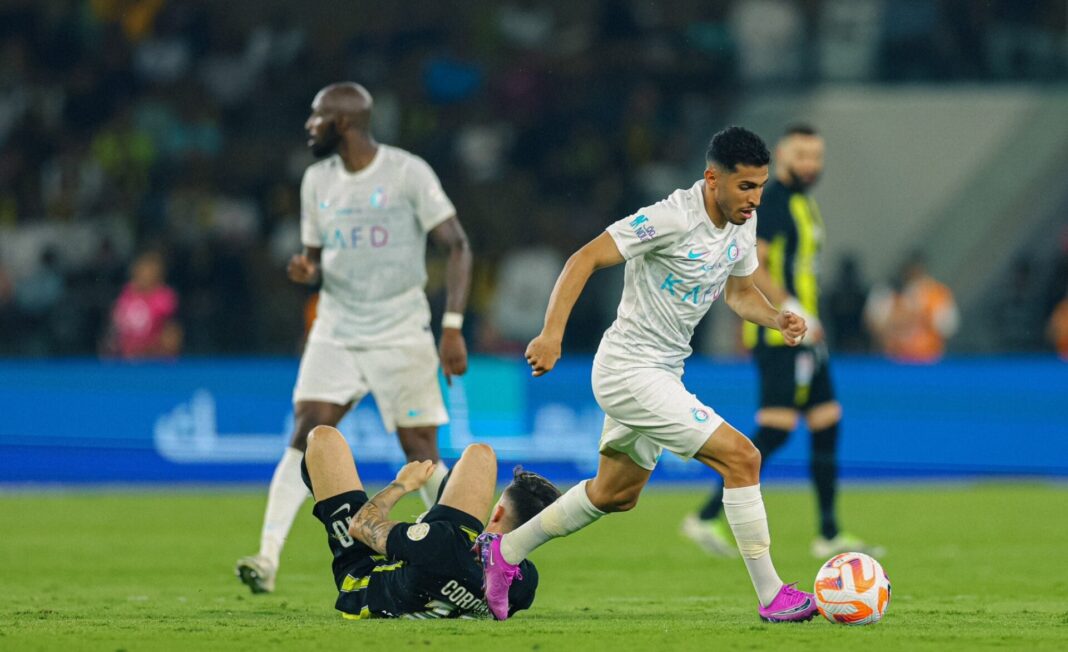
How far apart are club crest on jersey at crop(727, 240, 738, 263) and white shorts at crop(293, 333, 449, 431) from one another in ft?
7.99

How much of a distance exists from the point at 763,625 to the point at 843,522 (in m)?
6.03

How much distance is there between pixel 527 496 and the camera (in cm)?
736

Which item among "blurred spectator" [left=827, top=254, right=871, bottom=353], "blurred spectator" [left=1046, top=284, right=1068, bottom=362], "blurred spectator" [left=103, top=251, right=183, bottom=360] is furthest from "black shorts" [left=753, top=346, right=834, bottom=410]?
"blurred spectator" [left=103, top=251, right=183, bottom=360]

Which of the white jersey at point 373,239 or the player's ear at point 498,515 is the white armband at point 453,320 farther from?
the player's ear at point 498,515

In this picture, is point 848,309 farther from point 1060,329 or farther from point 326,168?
point 326,168

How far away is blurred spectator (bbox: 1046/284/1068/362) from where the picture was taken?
58.7 feet

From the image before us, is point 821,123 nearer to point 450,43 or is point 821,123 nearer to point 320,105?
point 450,43

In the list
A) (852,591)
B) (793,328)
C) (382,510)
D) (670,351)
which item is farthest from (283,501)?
(852,591)

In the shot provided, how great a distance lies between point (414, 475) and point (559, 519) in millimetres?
711

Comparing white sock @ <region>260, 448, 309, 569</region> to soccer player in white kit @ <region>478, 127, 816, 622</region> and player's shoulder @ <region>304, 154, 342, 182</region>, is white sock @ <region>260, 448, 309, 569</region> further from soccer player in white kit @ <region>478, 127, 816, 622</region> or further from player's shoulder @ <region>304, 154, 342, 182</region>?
soccer player in white kit @ <region>478, 127, 816, 622</region>

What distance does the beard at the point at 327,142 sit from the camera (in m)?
9.01

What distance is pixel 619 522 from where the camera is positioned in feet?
43.7

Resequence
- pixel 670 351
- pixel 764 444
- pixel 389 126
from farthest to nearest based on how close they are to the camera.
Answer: pixel 389 126 < pixel 764 444 < pixel 670 351

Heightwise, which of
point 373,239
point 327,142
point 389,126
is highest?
point 389,126
